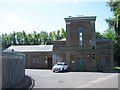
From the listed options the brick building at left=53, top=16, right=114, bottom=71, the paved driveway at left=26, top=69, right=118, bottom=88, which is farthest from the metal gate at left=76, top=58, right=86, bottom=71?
the paved driveway at left=26, top=69, right=118, bottom=88

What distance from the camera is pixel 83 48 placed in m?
52.0

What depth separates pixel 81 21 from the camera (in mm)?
52938

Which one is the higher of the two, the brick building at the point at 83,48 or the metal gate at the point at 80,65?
the brick building at the point at 83,48

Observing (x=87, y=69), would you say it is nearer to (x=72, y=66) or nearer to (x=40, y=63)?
(x=72, y=66)

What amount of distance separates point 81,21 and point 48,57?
34.7 feet

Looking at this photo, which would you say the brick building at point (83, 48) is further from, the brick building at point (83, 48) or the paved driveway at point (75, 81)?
the paved driveway at point (75, 81)

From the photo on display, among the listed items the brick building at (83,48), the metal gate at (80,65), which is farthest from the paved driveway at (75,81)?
the brick building at (83,48)

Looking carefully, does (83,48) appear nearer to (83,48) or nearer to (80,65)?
(83,48)

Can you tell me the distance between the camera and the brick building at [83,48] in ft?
169

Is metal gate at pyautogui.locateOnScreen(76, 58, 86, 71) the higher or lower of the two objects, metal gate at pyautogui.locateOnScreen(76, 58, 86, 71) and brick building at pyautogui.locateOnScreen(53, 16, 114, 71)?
the lower

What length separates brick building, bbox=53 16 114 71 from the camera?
2028 inches

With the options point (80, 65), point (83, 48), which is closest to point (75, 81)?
point (80, 65)

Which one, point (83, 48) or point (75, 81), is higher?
point (83, 48)

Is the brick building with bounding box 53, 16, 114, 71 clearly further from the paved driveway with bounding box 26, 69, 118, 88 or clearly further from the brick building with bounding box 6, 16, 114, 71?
the paved driveway with bounding box 26, 69, 118, 88
